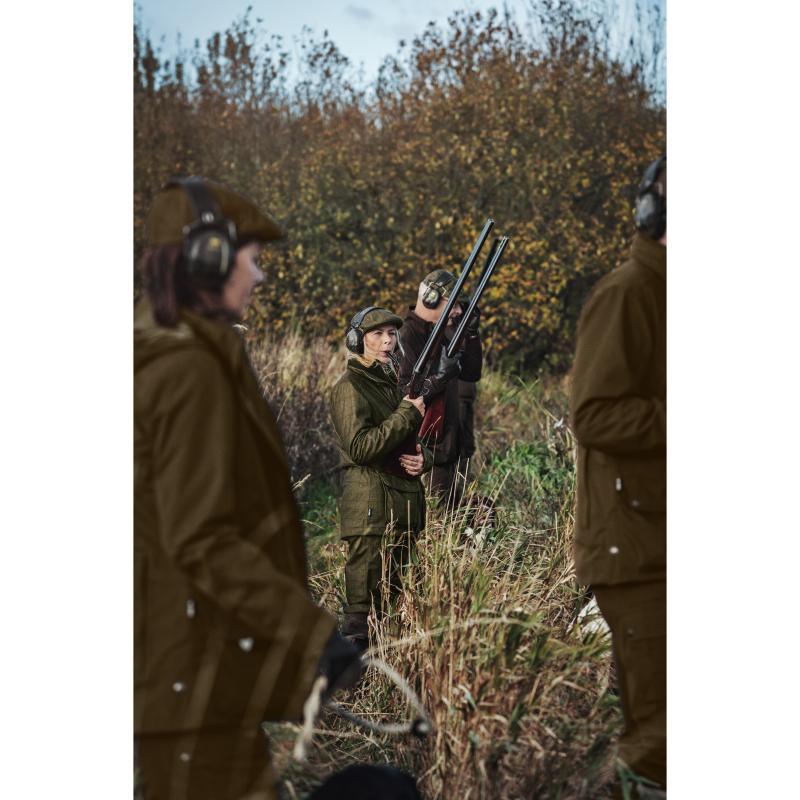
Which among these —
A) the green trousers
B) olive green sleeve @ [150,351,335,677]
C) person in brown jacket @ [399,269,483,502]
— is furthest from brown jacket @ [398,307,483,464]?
olive green sleeve @ [150,351,335,677]

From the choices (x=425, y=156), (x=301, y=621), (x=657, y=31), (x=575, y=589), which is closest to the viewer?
(x=301, y=621)

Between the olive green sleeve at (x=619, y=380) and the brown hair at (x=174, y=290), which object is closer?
the brown hair at (x=174, y=290)

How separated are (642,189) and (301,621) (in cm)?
176

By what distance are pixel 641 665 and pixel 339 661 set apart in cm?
117

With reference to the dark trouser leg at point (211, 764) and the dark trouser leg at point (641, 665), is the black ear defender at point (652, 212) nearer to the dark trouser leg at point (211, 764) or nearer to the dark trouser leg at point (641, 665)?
the dark trouser leg at point (641, 665)

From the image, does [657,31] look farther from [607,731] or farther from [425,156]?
[425,156]

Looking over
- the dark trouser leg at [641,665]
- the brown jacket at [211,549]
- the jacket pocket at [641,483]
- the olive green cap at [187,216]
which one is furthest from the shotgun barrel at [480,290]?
the brown jacket at [211,549]

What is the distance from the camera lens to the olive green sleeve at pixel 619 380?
3.44 metres

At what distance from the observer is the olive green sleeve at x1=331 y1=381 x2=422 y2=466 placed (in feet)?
15.9

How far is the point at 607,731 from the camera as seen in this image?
3.76m

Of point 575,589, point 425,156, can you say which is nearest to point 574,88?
point 425,156

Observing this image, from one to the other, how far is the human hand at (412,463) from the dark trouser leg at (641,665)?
154cm

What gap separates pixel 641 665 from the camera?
3.60 m

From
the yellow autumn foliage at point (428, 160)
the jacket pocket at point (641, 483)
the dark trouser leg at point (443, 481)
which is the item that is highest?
the yellow autumn foliage at point (428, 160)
